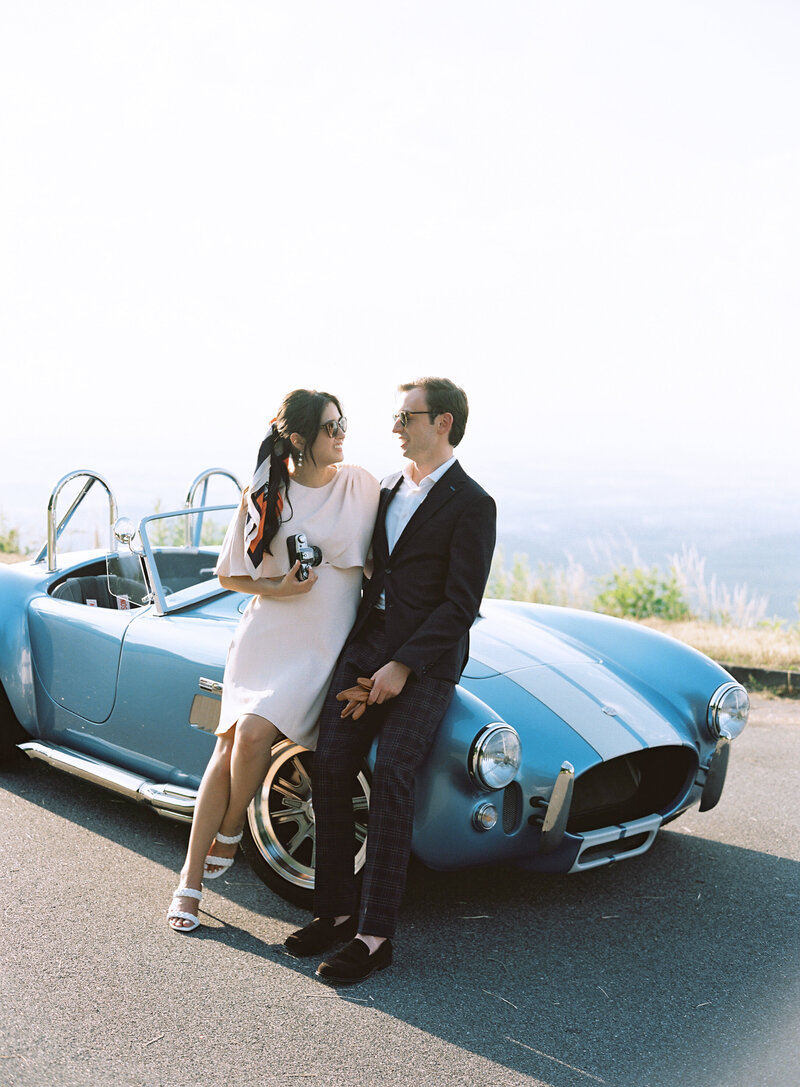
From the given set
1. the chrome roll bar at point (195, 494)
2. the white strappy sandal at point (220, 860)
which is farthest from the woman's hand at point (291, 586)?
the chrome roll bar at point (195, 494)

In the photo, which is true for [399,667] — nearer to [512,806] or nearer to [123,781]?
[512,806]

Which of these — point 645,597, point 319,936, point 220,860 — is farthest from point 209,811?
point 645,597

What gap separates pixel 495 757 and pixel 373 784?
1.27 ft

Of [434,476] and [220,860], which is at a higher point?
[434,476]

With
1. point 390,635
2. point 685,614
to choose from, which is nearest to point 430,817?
point 390,635

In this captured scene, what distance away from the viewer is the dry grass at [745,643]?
7.61m

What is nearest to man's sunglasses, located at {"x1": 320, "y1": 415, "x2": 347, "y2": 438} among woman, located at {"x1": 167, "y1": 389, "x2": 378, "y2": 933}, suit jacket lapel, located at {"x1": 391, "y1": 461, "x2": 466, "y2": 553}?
woman, located at {"x1": 167, "y1": 389, "x2": 378, "y2": 933}

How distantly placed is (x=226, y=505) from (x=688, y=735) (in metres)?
2.33

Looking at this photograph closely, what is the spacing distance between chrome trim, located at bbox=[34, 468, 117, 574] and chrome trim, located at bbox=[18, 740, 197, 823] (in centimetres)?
94

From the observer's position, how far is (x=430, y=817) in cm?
328

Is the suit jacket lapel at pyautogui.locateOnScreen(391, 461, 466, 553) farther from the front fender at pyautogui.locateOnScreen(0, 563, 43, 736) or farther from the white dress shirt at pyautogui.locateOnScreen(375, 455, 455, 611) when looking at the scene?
the front fender at pyautogui.locateOnScreen(0, 563, 43, 736)

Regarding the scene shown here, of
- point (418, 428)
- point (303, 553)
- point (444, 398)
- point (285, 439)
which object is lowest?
point (303, 553)

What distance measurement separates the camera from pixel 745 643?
8109 mm

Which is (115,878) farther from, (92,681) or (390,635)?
(390,635)
